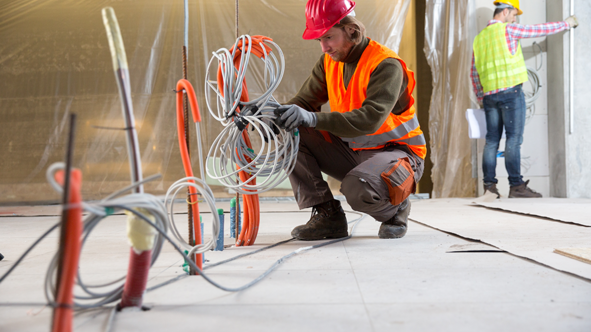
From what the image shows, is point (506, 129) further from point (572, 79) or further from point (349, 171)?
point (349, 171)

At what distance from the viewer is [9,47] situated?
4539mm

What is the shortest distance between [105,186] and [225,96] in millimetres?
3395

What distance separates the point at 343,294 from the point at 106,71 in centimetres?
423

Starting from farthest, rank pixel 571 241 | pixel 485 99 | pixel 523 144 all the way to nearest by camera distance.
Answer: pixel 523 144
pixel 485 99
pixel 571 241

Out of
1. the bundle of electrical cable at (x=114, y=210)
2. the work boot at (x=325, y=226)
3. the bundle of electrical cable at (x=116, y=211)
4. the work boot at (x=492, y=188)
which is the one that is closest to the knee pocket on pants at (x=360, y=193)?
the work boot at (x=325, y=226)

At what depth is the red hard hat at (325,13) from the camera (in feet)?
5.85

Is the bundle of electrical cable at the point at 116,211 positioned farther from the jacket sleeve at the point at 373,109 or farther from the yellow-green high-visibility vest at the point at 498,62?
the yellow-green high-visibility vest at the point at 498,62

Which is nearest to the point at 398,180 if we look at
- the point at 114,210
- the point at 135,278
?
the point at 135,278

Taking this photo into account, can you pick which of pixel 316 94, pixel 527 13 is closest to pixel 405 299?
pixel 316 94

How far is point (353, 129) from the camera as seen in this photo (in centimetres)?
167

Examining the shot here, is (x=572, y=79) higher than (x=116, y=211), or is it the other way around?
(x=572, y=79)

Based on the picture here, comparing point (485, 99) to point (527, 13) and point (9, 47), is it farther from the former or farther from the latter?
point (9, 47)

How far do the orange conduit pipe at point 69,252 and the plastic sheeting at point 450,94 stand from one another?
14.1 ft

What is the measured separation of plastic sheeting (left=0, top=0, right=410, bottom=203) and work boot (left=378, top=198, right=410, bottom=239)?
109 inches
